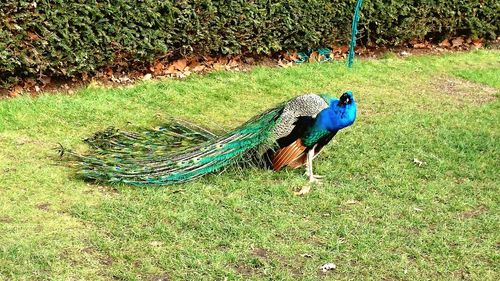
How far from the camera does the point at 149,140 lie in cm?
590

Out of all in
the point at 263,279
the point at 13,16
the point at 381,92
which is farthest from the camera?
the point at 381,92

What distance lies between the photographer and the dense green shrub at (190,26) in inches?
293

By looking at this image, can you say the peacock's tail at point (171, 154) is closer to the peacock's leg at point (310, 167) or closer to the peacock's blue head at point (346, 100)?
the peacock's leg at point (310, 167)

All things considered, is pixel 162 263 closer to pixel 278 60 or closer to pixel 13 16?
pixel 13 16

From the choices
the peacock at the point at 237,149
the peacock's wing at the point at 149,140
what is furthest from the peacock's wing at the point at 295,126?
the peacock's wing at the point at 149,140

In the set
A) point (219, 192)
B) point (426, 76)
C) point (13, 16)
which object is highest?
point (13, 16)

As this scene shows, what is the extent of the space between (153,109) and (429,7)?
5054 mm

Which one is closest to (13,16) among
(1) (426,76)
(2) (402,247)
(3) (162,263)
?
(3) (162,263)

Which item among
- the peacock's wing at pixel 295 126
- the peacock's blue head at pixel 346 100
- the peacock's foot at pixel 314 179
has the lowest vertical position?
the peacock's foot at pixel 314 179

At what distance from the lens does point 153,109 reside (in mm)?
7492

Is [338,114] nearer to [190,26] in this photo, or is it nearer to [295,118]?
[295,118]

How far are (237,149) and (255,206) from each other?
1.95ft

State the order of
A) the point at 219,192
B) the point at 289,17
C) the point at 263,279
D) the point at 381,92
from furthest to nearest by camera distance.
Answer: the point at 289,17 → the point at 381,92 → the point at 219,192 → the point at 263,279

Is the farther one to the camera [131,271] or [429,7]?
[429,7]
